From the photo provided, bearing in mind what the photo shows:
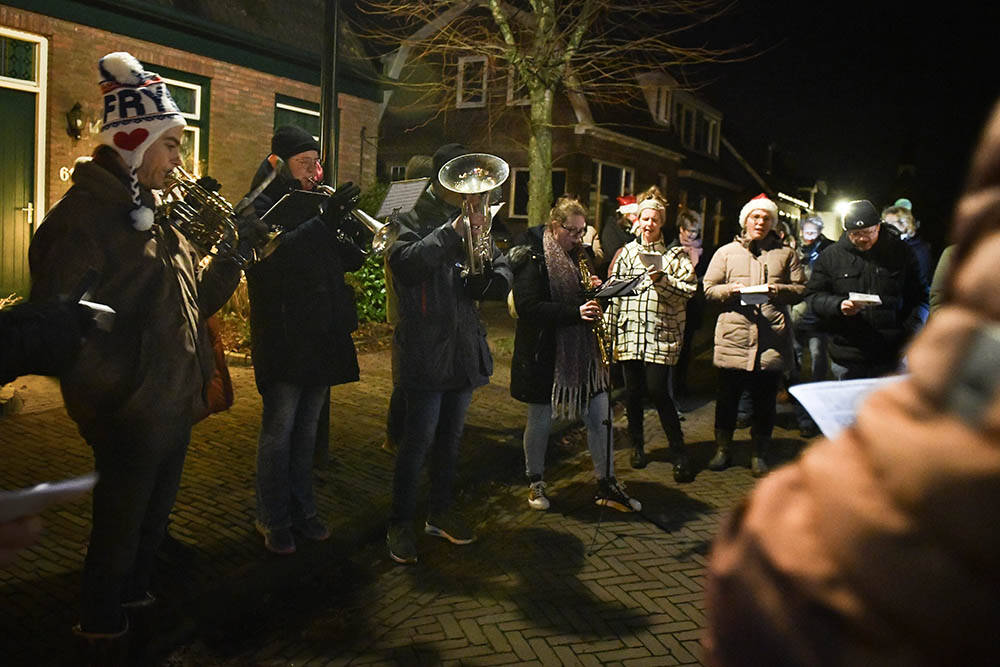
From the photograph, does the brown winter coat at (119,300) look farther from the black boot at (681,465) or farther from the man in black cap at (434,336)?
the black boot at (681,465)

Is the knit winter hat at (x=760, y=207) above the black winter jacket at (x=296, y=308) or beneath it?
above

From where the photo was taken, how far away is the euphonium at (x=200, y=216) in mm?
3660

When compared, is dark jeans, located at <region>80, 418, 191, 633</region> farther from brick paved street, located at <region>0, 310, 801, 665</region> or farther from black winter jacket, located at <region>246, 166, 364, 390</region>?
black winter jacket, located at <region>246, 166, 364, 390</region>

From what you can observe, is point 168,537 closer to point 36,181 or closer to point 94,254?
point 94,254

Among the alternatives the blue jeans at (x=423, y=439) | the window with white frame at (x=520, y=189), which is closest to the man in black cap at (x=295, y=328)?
the blue jeans at (x=423, y=439)

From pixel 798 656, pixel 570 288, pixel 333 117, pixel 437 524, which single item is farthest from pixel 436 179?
pixel 798 656

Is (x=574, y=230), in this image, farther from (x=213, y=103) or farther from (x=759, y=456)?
(x=213, y=103)

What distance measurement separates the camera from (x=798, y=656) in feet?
3.13

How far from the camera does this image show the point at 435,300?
4562mm

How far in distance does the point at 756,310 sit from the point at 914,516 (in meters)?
5.87

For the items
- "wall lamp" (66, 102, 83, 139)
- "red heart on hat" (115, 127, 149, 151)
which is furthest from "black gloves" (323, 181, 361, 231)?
"wall lamp" (66, 102, 83, 139)

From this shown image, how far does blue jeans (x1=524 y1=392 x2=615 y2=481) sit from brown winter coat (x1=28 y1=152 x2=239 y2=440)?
261 centimetres

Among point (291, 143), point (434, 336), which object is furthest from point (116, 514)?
point (291, 143)

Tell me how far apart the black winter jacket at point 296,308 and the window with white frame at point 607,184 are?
2214 cm
